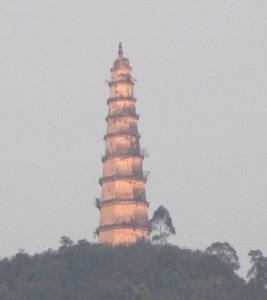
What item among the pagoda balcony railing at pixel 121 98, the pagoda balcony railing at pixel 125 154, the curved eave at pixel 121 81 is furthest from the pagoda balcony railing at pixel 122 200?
the curved eave at pixel 121 81

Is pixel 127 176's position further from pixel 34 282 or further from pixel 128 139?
pixel 34 282

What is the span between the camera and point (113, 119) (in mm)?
101188

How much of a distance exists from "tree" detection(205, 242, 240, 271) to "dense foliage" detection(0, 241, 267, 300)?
8.88 ft

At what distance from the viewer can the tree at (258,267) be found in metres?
91.9

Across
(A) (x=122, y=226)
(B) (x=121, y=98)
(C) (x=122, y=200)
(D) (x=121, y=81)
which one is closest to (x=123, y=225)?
(A) (x=122, y=226)

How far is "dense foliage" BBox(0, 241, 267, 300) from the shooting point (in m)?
87.8

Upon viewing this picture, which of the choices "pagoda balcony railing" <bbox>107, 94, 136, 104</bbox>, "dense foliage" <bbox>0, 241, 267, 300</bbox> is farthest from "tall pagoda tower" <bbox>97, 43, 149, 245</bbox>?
"dense foliage" <bbox>0, 241, 267, 300</bbox>

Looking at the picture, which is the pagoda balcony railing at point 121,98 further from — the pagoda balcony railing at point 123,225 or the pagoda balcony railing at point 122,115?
the pagoda balcony railing at point 123,225

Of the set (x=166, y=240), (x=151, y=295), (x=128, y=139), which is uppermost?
(x=128, y=139)

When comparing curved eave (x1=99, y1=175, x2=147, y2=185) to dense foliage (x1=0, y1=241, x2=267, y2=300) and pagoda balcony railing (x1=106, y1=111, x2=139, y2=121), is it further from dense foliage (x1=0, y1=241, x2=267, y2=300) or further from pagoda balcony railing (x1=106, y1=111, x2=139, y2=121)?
dense foliage (x1=0, y1=241, x2=267, y2=300)

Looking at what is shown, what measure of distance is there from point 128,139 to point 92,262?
39.5 feet

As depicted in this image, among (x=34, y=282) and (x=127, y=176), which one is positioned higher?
(x=127, y=176)

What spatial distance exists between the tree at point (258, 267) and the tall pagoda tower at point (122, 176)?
369 inches

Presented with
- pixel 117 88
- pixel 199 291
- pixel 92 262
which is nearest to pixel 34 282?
pixel 92 262
